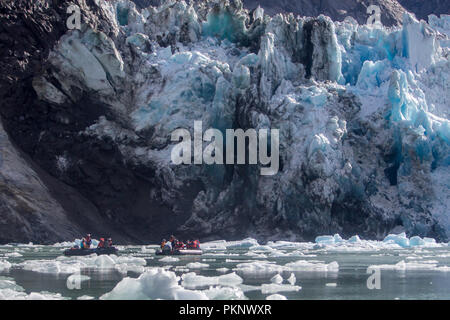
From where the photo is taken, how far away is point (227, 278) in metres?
23.6

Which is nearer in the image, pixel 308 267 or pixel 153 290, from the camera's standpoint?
pixel 153 290

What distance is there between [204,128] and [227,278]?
3177cm

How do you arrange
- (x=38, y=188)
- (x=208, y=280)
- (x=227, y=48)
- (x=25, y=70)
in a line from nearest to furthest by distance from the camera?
1. (x=208, y=280)
2. (x=38, y=188)
3. (x=25, y=70)
4. (x=227, y=48)

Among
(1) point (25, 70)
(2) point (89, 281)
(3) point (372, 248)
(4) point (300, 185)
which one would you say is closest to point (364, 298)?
(2) point (89, 281)

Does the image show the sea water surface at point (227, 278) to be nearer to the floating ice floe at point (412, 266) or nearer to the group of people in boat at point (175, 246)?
the floating ice floe at point (412, 266)

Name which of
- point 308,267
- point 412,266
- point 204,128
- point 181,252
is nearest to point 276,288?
point 308,267

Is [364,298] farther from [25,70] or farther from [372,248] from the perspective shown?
[25,70]

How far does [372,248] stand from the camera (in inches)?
1788

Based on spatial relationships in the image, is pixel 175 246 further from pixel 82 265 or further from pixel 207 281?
pixel 207 281

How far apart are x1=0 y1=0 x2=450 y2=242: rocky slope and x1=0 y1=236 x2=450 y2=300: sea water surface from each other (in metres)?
13.3

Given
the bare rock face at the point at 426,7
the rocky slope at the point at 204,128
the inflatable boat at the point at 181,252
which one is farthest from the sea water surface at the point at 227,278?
the bare rock face at the point at 426,7

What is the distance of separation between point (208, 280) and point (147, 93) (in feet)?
115

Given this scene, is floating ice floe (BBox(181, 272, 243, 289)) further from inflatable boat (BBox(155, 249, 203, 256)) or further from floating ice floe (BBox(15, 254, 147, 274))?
inflatable boat (BBox(155, 249, 203, 256))

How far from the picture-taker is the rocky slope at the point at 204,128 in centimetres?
5228
